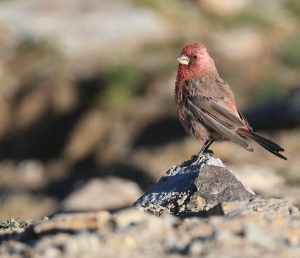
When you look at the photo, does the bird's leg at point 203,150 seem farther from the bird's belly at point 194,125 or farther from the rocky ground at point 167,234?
the rocky ground at point 167,234

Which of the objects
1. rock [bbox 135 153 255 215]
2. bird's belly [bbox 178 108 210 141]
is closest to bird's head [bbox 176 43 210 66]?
bird's belly [bbox 178 108 210 141]

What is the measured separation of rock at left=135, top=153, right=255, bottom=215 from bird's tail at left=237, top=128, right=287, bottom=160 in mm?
1024

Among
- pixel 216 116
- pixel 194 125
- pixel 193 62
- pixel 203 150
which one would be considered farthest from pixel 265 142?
pixel 193 62

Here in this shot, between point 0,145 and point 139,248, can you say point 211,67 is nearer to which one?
point 139,248

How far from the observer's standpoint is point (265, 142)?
791 centimetres

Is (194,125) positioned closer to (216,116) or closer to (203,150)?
(216,116)

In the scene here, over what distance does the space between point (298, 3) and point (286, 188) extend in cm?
1360

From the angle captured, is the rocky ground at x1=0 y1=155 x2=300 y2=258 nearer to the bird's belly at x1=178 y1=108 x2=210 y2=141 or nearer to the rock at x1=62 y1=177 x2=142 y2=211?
the bird's belly at x1=178 y1=108 x2=210 y2=141

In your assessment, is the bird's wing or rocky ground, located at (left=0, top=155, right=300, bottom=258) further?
the bird's wing

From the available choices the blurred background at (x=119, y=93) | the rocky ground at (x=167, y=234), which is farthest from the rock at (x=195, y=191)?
the blurred background at (x=119, y=93)

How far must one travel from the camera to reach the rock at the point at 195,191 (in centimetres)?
623

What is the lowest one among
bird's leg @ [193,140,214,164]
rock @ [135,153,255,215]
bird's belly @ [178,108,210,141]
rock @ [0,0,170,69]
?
rock @ [135,153,255,215]

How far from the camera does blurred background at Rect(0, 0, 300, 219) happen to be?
50.6ft

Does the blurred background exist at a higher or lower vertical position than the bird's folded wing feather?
higher
